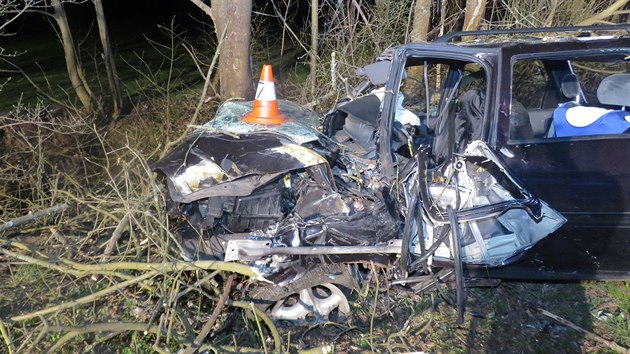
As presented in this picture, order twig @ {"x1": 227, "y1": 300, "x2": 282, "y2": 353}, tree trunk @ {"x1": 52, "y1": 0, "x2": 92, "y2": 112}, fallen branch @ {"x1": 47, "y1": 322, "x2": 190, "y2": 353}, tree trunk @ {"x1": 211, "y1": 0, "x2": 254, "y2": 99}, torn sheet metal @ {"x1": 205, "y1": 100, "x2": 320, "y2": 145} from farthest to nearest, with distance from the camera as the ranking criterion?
1. tree trunk @ {"x1": 52, "y1": 0, "x2": 92, "y2": 112}
2. tree trunk @ {"x1": 211, "y1": 0, "x2": 254, "y2": 99}
3. torn sheet metal @ {"x1": 205, "y1": 100, "x2": 320, "y2": 145}
4. twig @ {"x1": 227, "y1": 300, "x2": 282, "y2": 353}
5. fallen branch @ {"x1": 47, "y1": 322, "x2": 190, "y2": 353}

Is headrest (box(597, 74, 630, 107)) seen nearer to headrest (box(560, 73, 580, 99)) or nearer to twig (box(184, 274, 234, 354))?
headrest (box(560, 73, 580, 99))

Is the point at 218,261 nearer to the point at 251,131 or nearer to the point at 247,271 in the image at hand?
the point at 247,271

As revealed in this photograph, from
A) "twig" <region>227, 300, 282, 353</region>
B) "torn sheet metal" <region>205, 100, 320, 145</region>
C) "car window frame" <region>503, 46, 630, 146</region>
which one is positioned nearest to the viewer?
"twig" <region>227, 300, 282, 353</region>

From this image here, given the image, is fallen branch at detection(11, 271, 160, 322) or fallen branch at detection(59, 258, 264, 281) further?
fallen branch at detection(59, 258, 264, 281)

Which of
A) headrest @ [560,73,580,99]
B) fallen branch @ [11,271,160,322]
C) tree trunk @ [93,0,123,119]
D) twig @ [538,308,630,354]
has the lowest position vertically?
twig @ [538,308,630,354]

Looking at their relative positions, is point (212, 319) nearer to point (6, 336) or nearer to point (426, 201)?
point (6, 336)

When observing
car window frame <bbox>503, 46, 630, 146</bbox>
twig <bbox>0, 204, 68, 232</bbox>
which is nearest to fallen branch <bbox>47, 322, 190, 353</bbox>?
twig <bbox>0, 204, 68, 232</bbox>

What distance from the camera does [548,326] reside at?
3887 millimetres

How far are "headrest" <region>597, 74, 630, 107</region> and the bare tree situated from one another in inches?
150

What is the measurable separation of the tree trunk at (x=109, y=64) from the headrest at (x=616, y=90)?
6.70 meters

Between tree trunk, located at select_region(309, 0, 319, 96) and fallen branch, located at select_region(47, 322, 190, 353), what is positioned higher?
tree trunk, located at select_region(309, 0, 319, 96)

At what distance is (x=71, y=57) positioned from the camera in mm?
8086

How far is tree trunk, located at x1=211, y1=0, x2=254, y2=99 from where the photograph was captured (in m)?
6.59

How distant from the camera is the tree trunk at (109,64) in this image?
8531mm
